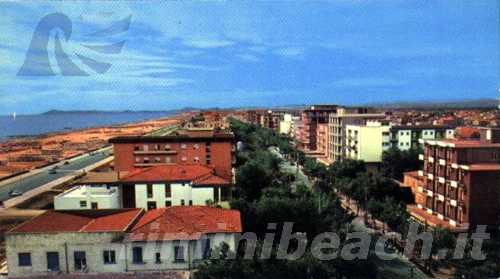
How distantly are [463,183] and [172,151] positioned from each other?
52.4 feet

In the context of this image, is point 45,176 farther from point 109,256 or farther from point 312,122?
point 109,256

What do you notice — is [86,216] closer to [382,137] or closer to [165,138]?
[165,138]

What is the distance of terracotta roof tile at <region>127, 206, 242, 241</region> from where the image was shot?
37.0 feet

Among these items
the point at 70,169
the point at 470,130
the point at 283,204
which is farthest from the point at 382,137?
the point at 70,169

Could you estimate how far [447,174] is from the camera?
17891 mm

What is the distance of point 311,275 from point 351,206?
12.4 m

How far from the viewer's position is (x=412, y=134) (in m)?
30.7

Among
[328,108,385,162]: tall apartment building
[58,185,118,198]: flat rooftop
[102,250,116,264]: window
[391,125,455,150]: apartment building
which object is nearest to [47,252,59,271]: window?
[102,250,116,264]: window

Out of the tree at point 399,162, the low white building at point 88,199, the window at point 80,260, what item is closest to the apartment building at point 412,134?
the tree at point 399,162

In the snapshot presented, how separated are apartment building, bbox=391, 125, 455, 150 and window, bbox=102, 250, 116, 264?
23.7 meters

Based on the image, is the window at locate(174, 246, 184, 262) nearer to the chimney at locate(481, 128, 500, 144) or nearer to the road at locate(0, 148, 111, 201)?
the chimney at locate(481, 128, 500, 144)

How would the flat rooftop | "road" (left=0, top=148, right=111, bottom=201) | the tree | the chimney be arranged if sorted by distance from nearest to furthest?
the flat rooftop
the chimney
the tree
"road" (left=0, top=148, right=111, bottom=201)

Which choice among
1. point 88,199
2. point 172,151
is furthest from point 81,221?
point 172,151

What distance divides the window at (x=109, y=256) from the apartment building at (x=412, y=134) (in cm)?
2375
